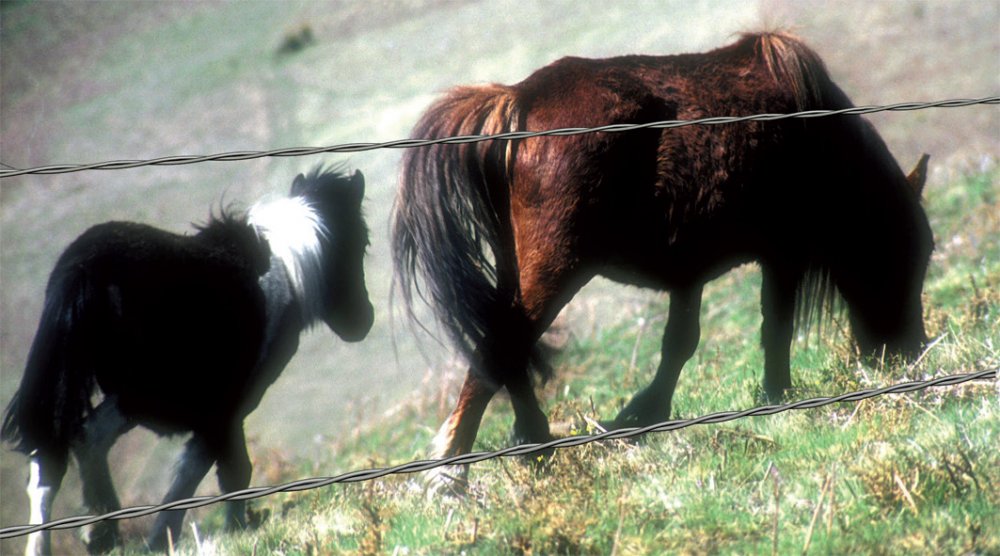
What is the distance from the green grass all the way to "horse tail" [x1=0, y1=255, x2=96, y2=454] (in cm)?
A: 75

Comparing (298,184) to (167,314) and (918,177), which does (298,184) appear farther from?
(918,177)

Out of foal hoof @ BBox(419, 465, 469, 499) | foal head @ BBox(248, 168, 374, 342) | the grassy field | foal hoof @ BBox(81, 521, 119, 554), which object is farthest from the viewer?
foal head @ BBox(248, 168, 374, 342)

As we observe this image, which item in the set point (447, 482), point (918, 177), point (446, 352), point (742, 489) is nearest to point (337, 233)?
point (446, 352)

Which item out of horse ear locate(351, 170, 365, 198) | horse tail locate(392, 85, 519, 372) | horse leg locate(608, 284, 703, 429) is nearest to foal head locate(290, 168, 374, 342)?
horse ear locate(351, 170, 365, 198)

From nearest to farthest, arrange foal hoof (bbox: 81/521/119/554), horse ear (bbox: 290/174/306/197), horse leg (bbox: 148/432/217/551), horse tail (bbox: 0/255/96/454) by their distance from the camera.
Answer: horse tail (bbox: 0/255/96/454), foal hoof (bbox: 81/521/119/554), horse leg (bbox: 148/432/217/551), horse ear (bbox: 290/174/306/197)

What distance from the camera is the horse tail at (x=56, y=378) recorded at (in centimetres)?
421

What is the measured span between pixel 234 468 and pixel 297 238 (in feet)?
3.67

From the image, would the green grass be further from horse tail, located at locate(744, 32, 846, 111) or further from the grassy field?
horse tail, located at locate(744, 32, 846, 111)

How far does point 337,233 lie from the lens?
525 centimetres

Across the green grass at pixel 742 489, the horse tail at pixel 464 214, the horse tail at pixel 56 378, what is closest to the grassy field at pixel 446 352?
the green grass at pixel 742 489

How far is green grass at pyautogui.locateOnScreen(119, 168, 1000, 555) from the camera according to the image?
3307 mm

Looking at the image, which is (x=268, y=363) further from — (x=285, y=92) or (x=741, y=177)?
(x=285, y=92)

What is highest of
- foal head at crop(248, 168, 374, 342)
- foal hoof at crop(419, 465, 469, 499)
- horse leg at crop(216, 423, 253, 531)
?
foal head at crop(248, 168, 374, 342)

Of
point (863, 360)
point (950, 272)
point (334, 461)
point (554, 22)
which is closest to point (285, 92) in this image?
point (554, 22)
